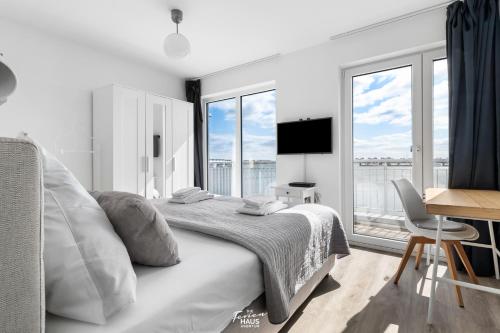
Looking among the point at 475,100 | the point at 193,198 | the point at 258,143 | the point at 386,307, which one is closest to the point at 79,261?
the point at 193,198

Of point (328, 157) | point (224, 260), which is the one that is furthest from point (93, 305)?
point (328, 157)

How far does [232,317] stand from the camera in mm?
1089

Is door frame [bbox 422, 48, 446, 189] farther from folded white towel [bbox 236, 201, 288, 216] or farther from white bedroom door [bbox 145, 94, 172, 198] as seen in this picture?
white bedroom door [bbox 145, 94, 172, 198]

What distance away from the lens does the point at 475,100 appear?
7.80ft

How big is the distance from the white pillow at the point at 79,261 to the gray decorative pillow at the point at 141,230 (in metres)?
0.10

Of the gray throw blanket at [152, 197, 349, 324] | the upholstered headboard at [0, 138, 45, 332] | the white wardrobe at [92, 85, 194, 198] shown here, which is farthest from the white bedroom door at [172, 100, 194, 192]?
the upholstered headboard at [0, 138, 45, 332]

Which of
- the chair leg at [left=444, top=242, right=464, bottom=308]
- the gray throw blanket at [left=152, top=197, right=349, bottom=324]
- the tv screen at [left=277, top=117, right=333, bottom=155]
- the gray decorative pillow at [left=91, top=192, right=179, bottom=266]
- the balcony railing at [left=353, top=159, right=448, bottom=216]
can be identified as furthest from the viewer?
the tv screen at [left=277, top=117, right=333, bottom=155]

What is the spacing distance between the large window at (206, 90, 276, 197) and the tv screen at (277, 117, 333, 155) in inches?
18.3

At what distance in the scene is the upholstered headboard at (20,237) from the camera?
1.78 feet

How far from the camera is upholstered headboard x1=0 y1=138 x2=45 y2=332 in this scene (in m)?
0.54

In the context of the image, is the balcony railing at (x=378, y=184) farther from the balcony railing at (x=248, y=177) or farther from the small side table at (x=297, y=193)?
the balcony railing at (x=248, y=177)

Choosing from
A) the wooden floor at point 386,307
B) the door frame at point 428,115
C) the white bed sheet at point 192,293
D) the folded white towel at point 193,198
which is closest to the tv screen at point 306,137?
the door frame at point 428,115

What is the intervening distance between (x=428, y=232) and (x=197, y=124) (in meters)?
3.78

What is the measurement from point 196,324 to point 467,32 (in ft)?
10.5
